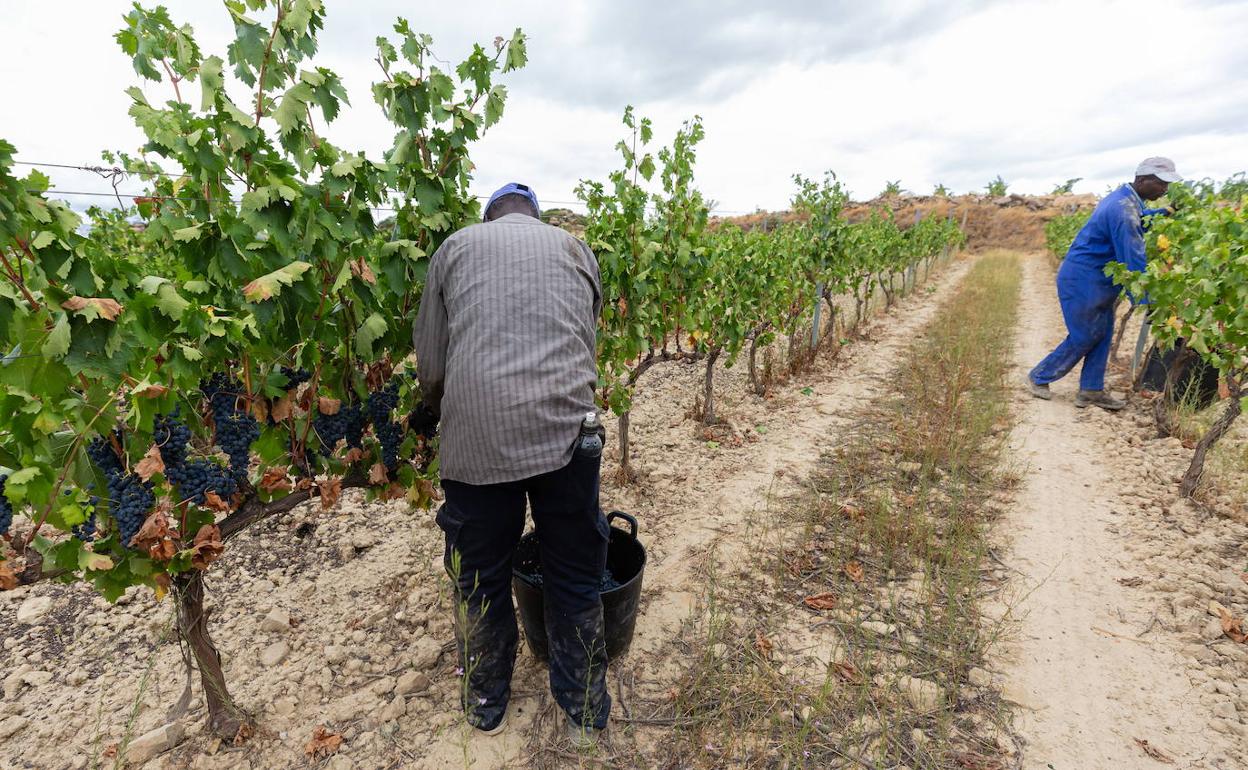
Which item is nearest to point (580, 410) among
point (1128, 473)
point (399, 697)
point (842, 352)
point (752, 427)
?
point (399, 697)

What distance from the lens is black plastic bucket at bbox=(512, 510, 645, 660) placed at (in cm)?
236

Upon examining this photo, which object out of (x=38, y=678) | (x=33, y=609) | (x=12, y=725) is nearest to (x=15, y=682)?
(x=38, y=678)

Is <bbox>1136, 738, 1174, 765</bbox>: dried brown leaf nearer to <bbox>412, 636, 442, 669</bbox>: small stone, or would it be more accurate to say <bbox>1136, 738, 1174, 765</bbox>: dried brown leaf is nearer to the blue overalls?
<bbox>412, 636, 442, 669</bbox>: small stone

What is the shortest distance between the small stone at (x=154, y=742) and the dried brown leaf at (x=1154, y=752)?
3.59 meters

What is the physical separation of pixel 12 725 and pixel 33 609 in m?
0.87

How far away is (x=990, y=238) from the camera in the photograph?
32.1 meters

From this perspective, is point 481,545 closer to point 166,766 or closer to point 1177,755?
point 166,766

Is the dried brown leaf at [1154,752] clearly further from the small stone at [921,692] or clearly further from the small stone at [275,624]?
the small stone at [275,624]

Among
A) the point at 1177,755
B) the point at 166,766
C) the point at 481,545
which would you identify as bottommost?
the point at 1177,755

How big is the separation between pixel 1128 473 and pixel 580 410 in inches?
181

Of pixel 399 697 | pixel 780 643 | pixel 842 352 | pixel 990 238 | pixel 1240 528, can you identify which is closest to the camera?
pixel 399 697

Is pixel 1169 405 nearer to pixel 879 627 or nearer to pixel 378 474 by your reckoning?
pixel 879 627

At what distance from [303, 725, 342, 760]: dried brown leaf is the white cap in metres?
7.35

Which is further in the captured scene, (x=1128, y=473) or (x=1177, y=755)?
(x=1128, y=473)
